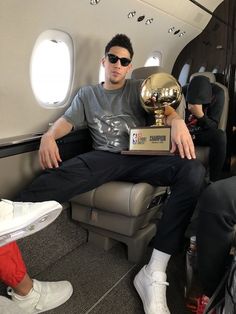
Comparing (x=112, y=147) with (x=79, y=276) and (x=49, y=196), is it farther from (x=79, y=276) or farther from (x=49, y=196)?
(x=79, y=276)

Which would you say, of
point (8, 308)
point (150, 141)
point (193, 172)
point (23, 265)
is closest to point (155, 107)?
point (150, 141)

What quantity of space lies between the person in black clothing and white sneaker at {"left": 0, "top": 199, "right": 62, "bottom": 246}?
1.75m

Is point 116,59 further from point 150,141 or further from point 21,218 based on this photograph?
point 21,218

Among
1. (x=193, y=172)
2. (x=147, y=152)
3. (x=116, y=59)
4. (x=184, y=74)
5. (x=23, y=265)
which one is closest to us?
(x=23, y=265)

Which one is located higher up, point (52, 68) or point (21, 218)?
point (52, 68)

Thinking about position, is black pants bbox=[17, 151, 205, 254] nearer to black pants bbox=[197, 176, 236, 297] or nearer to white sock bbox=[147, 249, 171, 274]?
white sock bbox=[147, 249, 171, 274]

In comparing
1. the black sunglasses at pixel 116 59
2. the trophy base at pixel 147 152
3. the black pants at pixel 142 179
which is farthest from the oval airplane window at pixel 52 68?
the trophy base at pixel 147 152

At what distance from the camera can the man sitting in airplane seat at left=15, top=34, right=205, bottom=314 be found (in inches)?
59.4

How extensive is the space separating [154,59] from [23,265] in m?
2.81

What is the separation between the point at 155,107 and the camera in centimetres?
184

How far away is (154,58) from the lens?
3514 millimetres

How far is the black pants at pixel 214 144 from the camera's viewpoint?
259 centimetres

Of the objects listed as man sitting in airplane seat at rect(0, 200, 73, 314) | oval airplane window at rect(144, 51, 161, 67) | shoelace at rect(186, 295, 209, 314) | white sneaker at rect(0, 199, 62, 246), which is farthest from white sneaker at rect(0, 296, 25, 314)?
oval airplane window at rect(144, 51, 161, 67)

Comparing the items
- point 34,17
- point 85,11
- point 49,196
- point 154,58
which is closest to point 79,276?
point 49,196
